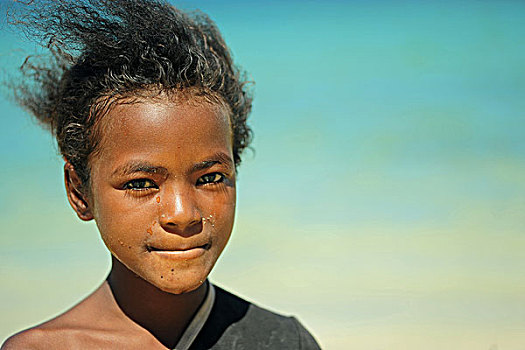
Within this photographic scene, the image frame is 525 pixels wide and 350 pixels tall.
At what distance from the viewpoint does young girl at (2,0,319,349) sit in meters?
1.66

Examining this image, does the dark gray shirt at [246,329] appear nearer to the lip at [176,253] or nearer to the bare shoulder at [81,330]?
the bare shoulder at [81,330]

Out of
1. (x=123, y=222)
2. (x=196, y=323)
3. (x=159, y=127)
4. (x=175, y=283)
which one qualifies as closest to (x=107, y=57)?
(x=159, y=127)

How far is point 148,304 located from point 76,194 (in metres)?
0.35

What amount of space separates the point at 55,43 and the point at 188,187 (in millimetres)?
520

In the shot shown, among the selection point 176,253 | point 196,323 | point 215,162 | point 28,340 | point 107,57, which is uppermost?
point 107,57

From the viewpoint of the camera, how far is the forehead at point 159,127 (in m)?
1.65

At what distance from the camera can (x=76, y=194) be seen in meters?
1.86

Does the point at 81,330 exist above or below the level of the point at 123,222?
below

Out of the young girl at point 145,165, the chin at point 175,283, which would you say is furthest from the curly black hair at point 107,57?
the chin at point 175,283

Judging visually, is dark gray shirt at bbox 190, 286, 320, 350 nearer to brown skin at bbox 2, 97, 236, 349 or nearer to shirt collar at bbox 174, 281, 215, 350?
shirt collar at bbox 174, 281, 215, 350

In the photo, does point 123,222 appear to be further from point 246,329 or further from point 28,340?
point 246,329

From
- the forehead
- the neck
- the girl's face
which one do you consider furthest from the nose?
the neck

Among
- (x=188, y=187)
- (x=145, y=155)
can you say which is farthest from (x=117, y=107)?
(x=188, y=187)

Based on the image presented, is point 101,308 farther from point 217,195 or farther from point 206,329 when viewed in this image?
point 217,195
